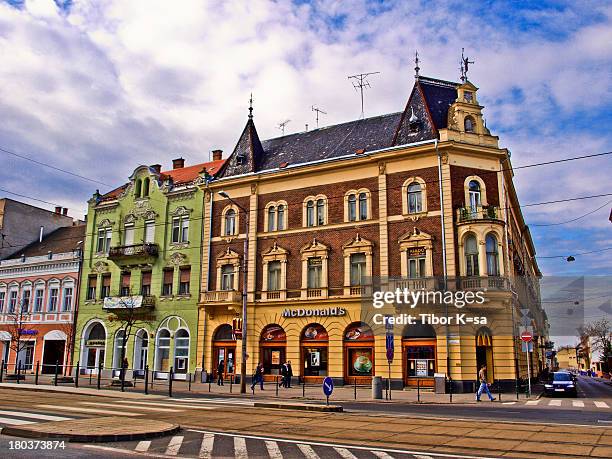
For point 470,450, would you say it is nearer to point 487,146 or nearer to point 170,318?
point 487,146

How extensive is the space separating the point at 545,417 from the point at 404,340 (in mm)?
14324

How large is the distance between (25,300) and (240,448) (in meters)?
42.1

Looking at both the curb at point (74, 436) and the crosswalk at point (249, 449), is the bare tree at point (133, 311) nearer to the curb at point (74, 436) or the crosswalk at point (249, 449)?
the curb at point (74, 436)

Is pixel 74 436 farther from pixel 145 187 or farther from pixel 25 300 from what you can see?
pixel 25 300

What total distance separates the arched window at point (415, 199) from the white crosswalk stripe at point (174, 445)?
2300 centimetres

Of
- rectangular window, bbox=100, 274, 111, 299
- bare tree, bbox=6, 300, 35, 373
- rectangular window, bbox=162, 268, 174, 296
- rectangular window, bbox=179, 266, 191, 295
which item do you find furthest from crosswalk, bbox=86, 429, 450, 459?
bare tree, bbox=6, 300, 35, 373

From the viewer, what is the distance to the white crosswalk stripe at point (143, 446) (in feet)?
33.8

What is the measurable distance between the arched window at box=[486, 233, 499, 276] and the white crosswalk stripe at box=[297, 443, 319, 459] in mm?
21867

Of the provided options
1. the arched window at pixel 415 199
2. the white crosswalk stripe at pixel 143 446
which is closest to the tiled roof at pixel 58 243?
the arched window at pixel 415 199

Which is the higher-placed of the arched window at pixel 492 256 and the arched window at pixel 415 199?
the arched window at pixel 415 199

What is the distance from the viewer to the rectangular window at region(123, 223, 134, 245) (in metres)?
43.2

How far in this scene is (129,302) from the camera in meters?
40.5

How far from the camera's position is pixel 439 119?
3416cm

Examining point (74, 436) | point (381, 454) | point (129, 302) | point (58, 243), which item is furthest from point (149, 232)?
point (381, 454)
